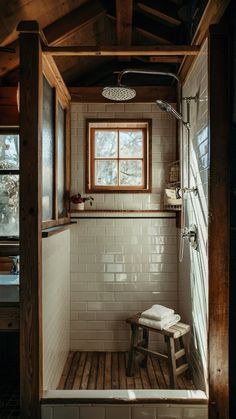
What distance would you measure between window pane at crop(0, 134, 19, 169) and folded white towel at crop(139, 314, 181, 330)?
70.1 inches

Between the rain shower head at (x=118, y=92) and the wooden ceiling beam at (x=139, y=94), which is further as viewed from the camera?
the wooden ceiling beam at (x=139, y=94)

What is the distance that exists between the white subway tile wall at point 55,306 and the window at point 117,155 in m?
0.70

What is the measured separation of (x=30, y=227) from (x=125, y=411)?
4.01 feet

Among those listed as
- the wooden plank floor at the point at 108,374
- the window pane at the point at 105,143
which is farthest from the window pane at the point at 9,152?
the wooden plank floor at the point at 108,374

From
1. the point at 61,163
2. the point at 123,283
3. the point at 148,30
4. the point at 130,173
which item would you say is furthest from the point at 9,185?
the point at 148,30

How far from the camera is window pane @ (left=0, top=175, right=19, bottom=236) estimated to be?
2832 mm

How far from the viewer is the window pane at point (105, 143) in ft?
10.3

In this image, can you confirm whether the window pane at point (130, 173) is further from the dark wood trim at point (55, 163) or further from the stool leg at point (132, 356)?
the stool leg at point (132, 356)

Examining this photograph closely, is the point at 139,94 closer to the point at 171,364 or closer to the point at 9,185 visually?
the point at 9,185

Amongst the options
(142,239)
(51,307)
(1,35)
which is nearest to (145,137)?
(142,239)

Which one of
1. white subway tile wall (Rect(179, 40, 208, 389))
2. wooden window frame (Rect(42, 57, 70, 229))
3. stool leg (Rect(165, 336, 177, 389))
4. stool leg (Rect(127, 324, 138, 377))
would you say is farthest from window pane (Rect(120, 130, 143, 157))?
stool leg (Rect(165, 336, 177, 389))

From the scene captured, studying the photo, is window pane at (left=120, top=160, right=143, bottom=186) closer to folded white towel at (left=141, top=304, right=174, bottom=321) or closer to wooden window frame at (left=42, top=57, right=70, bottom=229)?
wooden window frame at (left=42, top=57, right=70, bottom=229)

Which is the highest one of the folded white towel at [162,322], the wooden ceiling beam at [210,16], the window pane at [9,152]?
the wooden ceiling beam at [210,16]

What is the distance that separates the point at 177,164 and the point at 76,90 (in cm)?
126
